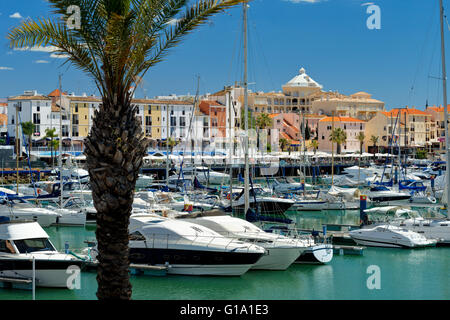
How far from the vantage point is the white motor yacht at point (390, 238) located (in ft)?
114

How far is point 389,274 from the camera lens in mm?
28547

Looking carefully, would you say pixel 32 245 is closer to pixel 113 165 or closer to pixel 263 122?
pixel 113 165

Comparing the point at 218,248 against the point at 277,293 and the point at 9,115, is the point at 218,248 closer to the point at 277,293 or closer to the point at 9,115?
the point at 277,293

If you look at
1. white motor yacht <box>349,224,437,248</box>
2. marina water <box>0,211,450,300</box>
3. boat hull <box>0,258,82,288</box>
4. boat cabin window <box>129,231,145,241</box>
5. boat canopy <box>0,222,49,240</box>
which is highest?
boat canopy <box>0,222,49,240</box>

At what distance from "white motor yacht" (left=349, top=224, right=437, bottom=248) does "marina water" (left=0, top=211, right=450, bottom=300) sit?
2.38 metres

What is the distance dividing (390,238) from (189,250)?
1443 cm

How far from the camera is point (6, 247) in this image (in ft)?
79.3

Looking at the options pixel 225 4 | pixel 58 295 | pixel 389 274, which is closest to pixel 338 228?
pixel 389 274

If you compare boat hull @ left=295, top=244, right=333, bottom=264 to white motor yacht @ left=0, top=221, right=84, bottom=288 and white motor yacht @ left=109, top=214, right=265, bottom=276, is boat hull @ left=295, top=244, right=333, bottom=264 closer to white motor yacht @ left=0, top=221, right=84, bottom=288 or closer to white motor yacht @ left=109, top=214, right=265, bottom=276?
white motor yacht @ left=109, top=214, right=265, bottom=276

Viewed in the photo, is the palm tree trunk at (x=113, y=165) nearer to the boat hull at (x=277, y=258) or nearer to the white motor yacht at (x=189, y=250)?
the white motor yacht at (x=189, y=250)

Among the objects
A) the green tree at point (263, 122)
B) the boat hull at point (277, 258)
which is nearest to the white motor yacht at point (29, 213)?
the boat hull at point (277, 258)

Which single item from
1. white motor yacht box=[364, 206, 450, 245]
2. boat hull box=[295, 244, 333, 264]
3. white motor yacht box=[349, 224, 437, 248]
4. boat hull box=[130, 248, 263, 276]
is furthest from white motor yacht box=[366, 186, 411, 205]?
boat hull box=[130, 248, 263, 276]

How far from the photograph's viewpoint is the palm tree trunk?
11.6 metres

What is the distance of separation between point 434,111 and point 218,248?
13752 centimetres
